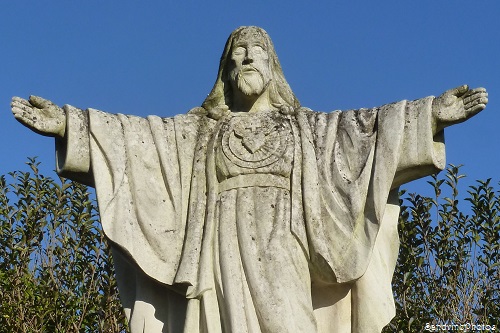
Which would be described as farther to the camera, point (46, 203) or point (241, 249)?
point (46, 203)

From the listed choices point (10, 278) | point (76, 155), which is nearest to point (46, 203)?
point (10, 278)

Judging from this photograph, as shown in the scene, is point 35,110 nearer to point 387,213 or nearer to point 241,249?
point 241,249

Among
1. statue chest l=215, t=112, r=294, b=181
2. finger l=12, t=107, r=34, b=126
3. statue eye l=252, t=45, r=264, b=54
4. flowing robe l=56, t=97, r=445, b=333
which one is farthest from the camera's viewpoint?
statue eye l=252, t=45, r=264, b=54

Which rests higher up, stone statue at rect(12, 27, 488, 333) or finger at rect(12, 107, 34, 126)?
finger at rect(12, 107, 34, 126)

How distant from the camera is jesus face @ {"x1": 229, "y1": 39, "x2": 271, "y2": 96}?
10.7m

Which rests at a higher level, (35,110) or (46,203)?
(46,203)

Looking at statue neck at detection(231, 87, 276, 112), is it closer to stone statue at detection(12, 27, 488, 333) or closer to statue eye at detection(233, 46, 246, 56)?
stone statue at detection(12, 27, 488, 333)

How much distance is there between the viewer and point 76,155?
33.7 feet

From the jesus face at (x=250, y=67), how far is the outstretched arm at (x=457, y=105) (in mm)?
1328

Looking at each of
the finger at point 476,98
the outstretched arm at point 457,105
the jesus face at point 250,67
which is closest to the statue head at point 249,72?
the jesus face at point 250,67

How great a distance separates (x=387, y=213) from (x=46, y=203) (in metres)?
6.89

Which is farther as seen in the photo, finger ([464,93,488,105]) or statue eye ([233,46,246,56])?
statue eye ([233,46,246,56])

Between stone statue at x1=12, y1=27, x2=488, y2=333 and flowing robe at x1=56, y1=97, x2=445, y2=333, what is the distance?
0.4 inches

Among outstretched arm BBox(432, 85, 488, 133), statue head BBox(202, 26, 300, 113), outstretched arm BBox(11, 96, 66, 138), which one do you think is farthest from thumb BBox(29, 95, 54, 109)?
outstretched arm BBox(432, 85, 488, 133)
